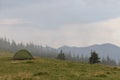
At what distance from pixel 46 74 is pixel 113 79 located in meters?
6.91

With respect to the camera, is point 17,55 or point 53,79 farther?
point 17,55

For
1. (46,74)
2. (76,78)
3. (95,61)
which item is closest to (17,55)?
(95,61)

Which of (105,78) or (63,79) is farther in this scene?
(105,78)

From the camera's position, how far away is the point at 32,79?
77.3ft

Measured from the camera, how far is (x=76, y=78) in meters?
25.4

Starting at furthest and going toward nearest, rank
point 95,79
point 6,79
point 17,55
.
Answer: point 17,55 < point 95,79 < point 6,79

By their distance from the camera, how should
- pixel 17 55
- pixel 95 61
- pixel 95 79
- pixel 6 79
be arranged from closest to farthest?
pixel 6 79, pixel 95 79, pixel 17 55, pixel 95 61

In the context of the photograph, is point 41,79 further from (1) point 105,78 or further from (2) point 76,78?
(1) point 105,78

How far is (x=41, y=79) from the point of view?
78.5 ft

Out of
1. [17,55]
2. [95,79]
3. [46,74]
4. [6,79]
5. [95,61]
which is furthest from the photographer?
[95,61]

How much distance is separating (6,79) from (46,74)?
604 centimetres

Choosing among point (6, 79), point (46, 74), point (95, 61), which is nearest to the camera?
point (6, 79)

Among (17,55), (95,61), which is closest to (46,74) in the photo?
(17,55)

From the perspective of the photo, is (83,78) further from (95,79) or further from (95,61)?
(95,61)
